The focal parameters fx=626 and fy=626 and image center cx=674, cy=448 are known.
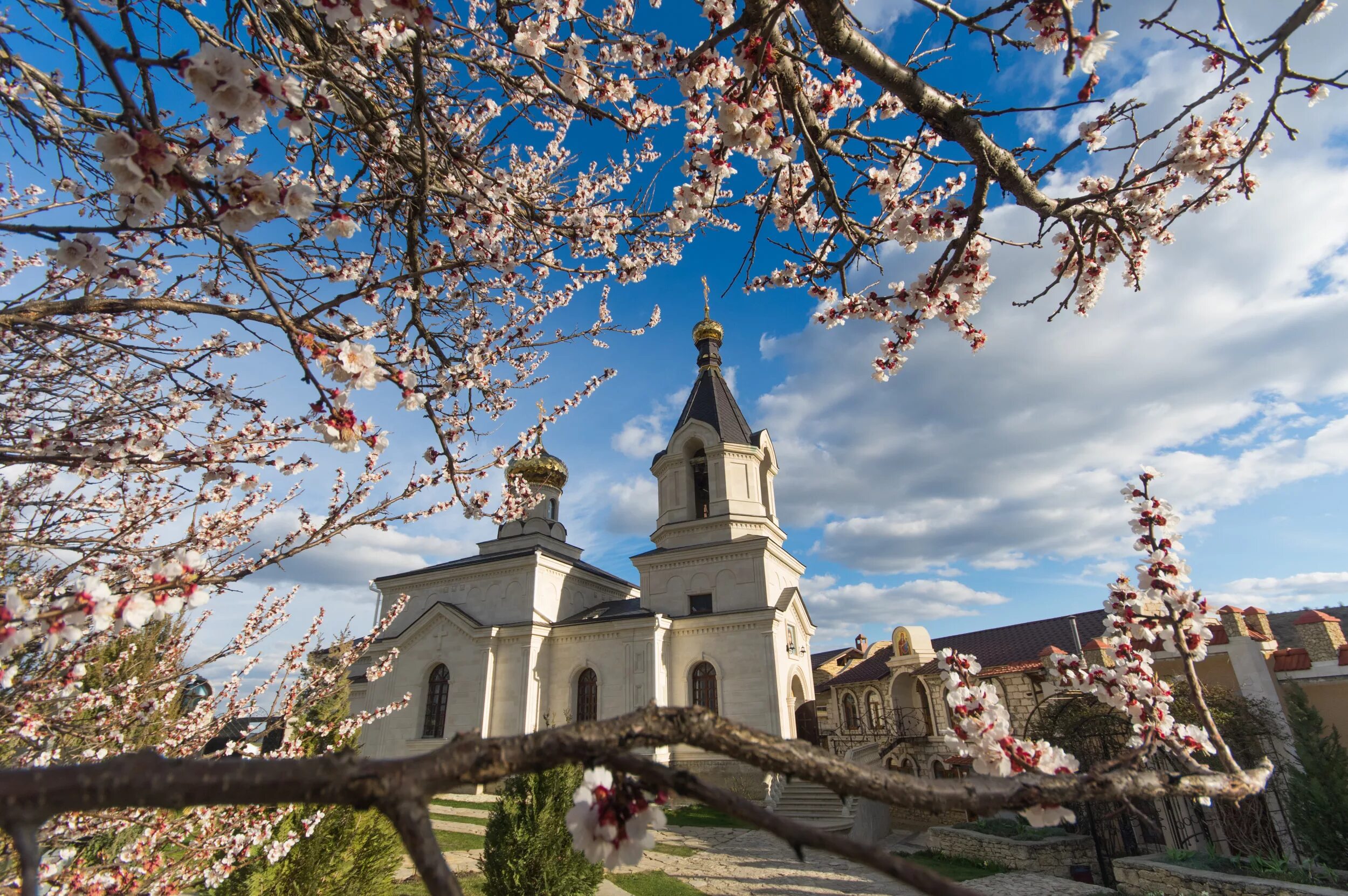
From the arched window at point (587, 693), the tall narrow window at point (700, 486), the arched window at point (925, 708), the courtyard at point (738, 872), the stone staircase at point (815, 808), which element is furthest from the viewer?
the tall narrow window at point (700, 486)

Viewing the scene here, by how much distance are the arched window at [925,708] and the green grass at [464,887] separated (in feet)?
45.6

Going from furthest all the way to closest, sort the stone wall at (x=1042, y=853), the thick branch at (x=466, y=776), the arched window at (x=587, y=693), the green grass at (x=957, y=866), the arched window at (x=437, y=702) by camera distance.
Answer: the arched window at (x=437, y=702)
the arched window at (x=587, y=693)
the green grass at (x=957, y=866)
the stone wall at (x=1042, y=853)
the thick branch at (x=466, y=776)

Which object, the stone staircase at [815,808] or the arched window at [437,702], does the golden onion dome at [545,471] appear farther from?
the stone staircase at [815,808]

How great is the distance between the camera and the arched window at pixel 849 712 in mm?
22953

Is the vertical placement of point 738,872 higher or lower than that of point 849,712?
lower

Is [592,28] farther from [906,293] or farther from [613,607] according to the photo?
[613,607]

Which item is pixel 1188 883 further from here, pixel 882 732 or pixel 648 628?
pixel 648 628

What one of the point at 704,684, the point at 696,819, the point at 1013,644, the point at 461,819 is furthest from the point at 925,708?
the point at 461,819

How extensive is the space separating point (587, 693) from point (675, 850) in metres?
7.70

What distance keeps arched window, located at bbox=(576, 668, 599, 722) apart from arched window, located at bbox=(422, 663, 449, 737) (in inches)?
163

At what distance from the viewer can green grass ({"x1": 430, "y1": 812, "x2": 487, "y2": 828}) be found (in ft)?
45.7

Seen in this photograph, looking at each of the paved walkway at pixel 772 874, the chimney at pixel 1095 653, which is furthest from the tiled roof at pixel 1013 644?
the paved walkway at pixel 772 874

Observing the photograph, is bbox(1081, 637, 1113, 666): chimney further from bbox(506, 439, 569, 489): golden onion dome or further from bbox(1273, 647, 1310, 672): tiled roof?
bbox(506, 439, 569, 489): golden onion dome

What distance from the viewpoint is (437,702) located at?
20234 mm
